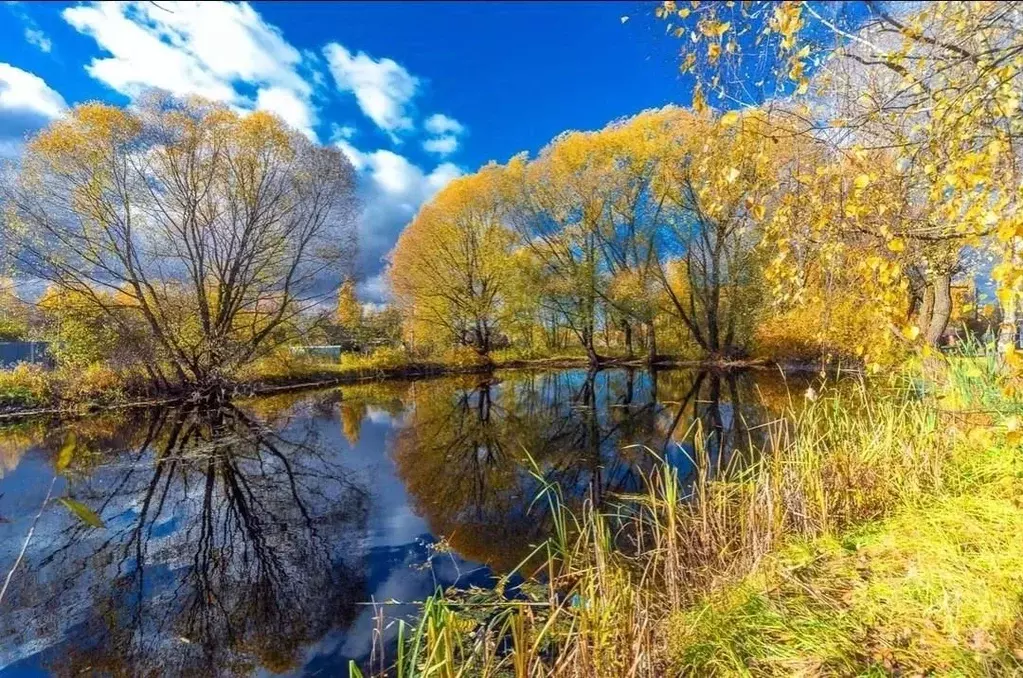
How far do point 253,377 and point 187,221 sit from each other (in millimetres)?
5002

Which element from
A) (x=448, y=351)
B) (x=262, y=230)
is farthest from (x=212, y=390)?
(x=448, y=351)

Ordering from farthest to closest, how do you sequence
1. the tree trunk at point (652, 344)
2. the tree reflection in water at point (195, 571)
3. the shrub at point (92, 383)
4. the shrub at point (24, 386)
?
the tree trunk at point (652, 344), the shrub at point (92, 383), the shrub at point (24, 386), the tree reflection in water at point (195, 571)

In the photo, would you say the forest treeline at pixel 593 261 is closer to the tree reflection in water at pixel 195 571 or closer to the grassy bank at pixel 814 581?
the grassy bank at pixel 814 581

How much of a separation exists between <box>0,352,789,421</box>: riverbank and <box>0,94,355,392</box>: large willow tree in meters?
0.72

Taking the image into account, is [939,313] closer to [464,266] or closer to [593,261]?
[593,261]

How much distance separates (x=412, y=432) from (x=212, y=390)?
7.80 m

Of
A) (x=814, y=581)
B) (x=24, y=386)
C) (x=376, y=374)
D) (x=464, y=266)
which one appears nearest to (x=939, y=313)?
(x=814, y=581)

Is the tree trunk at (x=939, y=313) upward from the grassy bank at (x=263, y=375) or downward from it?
upward

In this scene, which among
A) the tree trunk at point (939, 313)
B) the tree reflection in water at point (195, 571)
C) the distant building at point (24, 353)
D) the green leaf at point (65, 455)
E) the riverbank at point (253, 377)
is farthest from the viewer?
the distant building at point (24, 353)

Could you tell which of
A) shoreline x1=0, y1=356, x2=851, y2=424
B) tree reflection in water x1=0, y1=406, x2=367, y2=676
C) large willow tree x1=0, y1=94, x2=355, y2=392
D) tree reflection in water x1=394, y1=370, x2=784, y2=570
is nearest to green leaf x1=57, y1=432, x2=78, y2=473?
tree reflection in water x1=0, y1=406, x2=367, y2=676

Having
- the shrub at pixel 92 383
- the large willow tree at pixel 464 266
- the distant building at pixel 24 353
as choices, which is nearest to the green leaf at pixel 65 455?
the shrub at pixel 92 383

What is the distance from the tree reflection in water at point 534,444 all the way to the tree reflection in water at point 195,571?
1156 millimetres

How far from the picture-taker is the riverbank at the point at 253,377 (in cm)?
1159

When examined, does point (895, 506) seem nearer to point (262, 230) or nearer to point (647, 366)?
point (262, 230)
